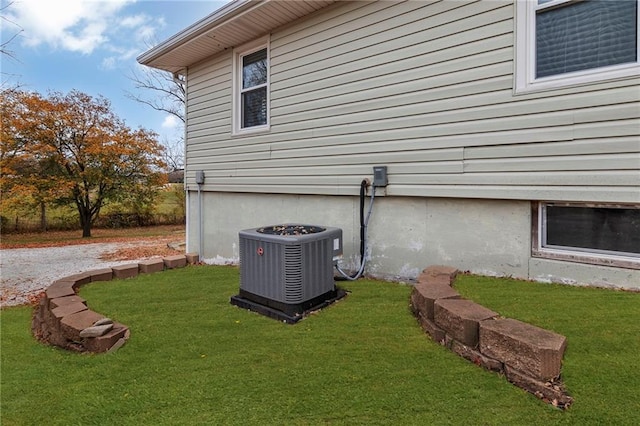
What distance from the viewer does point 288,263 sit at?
307cm

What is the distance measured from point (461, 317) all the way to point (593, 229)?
67.5 inches

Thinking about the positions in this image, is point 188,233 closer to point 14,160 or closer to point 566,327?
point 566,327

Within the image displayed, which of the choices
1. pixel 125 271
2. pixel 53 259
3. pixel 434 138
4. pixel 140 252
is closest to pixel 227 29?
pixel 434 138

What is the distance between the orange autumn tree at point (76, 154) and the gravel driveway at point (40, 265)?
10.4 feet

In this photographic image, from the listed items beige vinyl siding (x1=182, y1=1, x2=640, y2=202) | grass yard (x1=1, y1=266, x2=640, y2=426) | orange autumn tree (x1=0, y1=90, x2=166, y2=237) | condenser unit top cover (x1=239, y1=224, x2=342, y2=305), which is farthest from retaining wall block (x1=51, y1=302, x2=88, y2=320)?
orange autumn tree (x1=0, y1=90, x2=166, y2=237)

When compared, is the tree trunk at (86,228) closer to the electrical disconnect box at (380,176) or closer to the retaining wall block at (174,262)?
the retaining wall block at (174,262)

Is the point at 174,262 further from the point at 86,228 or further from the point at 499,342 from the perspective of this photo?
the point at 86,228

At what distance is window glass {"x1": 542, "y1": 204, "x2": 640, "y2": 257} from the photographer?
2831 millimetres

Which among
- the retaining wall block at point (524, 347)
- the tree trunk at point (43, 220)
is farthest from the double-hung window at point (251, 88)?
the tree trunk at point (43, 220)

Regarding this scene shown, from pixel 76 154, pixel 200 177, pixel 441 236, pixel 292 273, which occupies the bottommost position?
pixel 292 273

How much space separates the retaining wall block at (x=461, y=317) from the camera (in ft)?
7.05

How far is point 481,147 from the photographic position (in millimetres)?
3441

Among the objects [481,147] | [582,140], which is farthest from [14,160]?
[582,140]

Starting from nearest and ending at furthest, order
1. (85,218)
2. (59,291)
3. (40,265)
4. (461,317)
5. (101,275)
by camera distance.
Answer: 1. (461,317)
2. (59,291)
3. (101,275)
4. (40,265)
5. (85,218)
